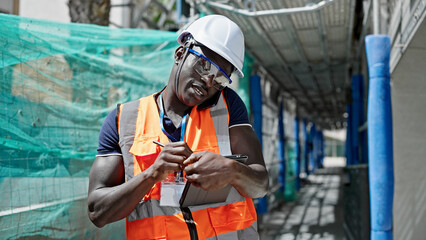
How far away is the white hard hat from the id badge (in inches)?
24.5

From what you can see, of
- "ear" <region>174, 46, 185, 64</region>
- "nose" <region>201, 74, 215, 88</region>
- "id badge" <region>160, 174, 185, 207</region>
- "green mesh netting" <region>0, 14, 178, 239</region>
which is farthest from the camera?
"green mesh netting" <region>0, 14, 178, 239</region>

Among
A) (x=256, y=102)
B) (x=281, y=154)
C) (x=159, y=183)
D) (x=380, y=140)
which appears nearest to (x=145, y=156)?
(x=159, y=183)

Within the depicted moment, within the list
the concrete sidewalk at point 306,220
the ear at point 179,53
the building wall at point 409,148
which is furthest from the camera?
the concrete sidewalk at point 306,220

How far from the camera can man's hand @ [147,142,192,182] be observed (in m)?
1.50

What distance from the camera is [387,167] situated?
428 centimetres

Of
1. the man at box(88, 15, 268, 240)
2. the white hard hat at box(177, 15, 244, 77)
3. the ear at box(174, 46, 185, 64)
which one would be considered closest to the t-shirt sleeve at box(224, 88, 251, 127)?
the man at box(88, 15, 268, 240)

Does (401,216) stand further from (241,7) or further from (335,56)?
(335,56)

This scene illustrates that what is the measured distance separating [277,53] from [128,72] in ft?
14.8

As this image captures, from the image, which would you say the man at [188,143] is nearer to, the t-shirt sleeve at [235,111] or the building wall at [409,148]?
the t-shirt sleeve at [235,111]

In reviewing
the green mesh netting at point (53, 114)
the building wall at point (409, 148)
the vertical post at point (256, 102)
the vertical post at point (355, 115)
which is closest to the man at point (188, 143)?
the green mesh netting at point (53, 114)

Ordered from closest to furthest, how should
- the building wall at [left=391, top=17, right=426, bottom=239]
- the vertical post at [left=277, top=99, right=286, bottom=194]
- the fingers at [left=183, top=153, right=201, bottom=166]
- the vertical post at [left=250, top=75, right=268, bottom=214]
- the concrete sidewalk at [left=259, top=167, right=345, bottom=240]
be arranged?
the fingers at [left=183, top=153, right=201, bottom=166], the building wall at [left=391, top=17, right=426, bottom=239], the vertical post at [left=250, top=75, right=268, bottom=214], the concrete sidewalk at [left=259, top=167, right=345, bottom=240], the vertical post at [left=277, top=99, right=286, bottom=194]

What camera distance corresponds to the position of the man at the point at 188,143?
1.68m

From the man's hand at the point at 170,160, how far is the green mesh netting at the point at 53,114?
1645 mm

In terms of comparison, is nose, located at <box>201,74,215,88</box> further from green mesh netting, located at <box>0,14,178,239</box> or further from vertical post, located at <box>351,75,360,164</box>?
vertical post, located at <box>351,75,360,164</box>
